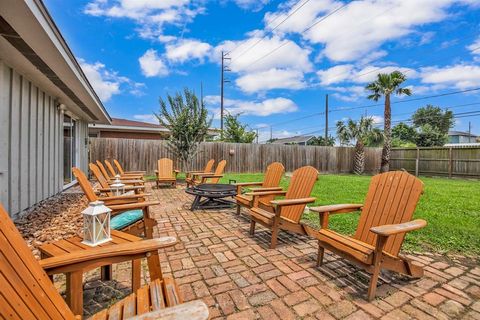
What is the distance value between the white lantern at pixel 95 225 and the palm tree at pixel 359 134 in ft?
54.0

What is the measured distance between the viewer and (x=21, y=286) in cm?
93

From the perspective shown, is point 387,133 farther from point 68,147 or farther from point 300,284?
point 68,147

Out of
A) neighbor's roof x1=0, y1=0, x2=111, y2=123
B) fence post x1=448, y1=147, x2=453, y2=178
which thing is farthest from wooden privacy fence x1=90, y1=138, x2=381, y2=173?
neighbor's roof x1=0, y1=0, x2=111, y2=123

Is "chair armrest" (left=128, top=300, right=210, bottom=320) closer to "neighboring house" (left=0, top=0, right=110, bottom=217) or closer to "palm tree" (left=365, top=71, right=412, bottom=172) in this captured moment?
"neighboring house" (left=0, top=0, right=110, bottom=217)

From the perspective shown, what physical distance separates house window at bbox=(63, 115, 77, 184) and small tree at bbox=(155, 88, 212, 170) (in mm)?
2944

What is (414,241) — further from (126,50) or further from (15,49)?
(126,50)

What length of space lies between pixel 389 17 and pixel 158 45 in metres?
9.92

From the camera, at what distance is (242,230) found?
3.66m

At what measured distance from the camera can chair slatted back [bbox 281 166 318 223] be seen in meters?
3.19

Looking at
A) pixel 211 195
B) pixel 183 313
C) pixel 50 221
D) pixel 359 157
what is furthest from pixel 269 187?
pixel 359 157

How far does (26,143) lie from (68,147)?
10.4 feet

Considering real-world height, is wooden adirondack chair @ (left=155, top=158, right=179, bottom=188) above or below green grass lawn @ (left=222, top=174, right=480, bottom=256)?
above

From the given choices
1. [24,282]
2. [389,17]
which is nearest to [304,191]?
[24,282]

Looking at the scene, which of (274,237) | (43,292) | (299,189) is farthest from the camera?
(299,189)
